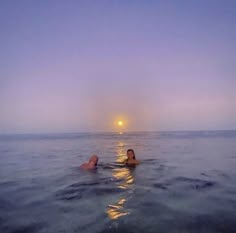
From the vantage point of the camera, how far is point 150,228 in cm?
589

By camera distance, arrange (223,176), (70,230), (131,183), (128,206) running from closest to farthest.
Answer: (70,230) < (128,206) < (131,183) < (223,176)

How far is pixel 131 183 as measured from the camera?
35.1ft

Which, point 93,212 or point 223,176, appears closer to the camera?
point 93,212

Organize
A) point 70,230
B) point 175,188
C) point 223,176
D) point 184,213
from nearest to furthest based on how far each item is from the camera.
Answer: point 70,230, point 184,213, point 175,188, point 223,176

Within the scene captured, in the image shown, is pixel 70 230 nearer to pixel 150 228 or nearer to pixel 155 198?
pixel 150 228

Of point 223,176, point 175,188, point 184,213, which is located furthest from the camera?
point 223,176

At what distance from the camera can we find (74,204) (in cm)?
778

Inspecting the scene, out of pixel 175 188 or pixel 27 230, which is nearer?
pixel 27 230

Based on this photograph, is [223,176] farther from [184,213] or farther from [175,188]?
[184,213]

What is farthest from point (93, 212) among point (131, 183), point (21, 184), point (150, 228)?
point (21, 184)

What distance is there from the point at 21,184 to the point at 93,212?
18.1 feet

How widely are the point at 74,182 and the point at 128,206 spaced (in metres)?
4.36

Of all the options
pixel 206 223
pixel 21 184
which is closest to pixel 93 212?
pixel 206 223

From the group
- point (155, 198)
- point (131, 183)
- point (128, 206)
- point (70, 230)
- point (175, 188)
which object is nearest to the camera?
point (70, 230)
